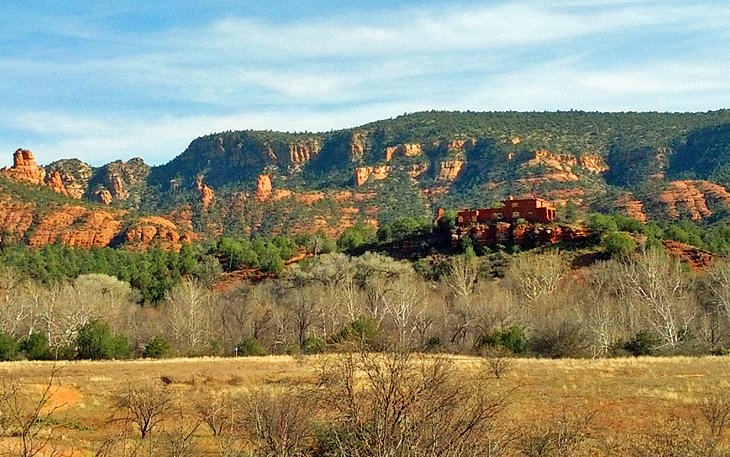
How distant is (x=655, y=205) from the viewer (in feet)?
382

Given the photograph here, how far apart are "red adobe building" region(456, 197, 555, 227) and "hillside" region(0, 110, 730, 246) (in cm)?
3605

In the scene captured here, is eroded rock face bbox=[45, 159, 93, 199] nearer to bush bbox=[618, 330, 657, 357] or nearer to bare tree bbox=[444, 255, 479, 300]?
bare tree bbox=[444, 255, 479, 300]

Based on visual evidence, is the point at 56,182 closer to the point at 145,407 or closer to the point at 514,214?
the point at 514,214

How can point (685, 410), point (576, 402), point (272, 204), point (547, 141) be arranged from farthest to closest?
1. point (547, 141)
2. point (272, 204)
3. point (576, 402)
4. point (685, 410)

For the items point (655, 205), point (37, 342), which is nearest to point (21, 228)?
point (37, 342)

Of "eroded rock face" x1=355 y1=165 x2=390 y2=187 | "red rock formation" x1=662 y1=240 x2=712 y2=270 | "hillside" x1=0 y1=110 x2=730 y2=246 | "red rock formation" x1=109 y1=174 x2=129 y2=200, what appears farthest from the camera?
"red rock formation" x1=109 y1=174 x2=129 y2=200

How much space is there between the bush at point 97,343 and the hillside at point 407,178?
68996mm

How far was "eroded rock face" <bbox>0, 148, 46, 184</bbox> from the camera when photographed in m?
139

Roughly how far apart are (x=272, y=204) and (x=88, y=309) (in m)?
86.4

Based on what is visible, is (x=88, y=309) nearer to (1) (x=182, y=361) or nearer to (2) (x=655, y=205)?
(1) (x=182, y=361)

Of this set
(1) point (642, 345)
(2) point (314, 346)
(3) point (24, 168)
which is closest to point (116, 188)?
(3) point (24, 168)

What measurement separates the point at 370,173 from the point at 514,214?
8566 cm

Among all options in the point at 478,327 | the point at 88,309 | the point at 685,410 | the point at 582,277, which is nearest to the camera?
the point at 685,410

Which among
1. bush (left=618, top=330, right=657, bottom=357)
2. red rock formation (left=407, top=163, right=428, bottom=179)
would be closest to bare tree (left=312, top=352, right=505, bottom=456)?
bush (left=618, top=330, right=657, bottom=357)
